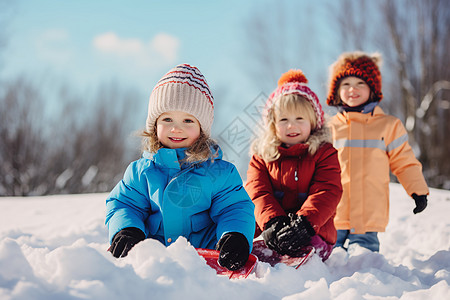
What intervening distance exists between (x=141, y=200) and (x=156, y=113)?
1.68ft

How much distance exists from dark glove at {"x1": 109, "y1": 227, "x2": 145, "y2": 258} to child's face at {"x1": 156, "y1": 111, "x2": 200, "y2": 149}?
20.9 inches

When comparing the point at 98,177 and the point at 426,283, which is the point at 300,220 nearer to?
the point at 426,283

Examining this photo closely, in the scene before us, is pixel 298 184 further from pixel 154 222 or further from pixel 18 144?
pixel 18 144

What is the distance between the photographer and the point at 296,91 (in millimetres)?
2881

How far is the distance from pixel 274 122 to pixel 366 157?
3.13 feet

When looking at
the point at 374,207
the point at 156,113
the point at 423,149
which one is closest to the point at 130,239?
the point at 156,113

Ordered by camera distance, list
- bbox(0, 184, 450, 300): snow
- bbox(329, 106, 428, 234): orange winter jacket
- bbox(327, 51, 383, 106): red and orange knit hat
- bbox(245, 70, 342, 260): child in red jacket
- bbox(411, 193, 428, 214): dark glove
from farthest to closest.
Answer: bbox(327, 51, 383, 106): red and orange knit hat → bbox(329, 106, 428, 234): orange winter jacket → bbox(411, 193, 428, 214): dark glove → bbox(245, 70, 342, 260): child in red jacket → bbox(0, 184, 450, 300): snow

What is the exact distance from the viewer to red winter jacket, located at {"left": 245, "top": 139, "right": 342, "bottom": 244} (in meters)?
2.64

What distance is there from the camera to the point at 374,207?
129 inches

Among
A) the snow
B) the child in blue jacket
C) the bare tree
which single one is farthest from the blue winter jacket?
the bare tree

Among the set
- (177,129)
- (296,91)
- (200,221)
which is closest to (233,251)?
(200,221)

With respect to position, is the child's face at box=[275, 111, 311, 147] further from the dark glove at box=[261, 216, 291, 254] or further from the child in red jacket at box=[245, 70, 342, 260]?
the dark glove at box=[261, 216, 291, 254]

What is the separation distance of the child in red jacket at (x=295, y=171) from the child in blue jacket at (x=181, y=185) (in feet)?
1.50

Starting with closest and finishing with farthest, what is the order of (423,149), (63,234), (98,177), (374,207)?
(374,207) < (63,234) < (423,149) < (98,177)
